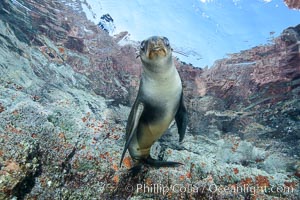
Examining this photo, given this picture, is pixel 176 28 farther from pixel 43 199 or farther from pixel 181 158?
pixel 43 199

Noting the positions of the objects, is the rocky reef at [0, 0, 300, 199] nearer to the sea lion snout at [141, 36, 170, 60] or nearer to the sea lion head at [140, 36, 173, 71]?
the sea lion head at [140, 36, 173, 71]

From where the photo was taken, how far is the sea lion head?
3.80m

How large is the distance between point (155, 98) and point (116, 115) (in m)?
4.57

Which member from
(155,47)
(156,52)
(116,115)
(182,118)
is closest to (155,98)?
(182,118)

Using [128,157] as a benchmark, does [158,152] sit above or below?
above

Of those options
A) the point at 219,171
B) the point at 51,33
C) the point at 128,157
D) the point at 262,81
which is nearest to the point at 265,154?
the point at 262,81

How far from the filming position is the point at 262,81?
7887mm

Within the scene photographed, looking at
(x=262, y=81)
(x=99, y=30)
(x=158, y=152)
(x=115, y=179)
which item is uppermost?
(x=99, y=30)

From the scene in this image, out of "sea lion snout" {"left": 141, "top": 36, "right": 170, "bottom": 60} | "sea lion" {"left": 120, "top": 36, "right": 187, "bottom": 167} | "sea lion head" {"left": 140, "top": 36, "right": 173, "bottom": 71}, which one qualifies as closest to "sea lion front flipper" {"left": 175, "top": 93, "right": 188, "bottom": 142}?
"sea lion" {"left": 120, "top": 36, "right": 187, "bottom": 167}

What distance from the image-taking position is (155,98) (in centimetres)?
452

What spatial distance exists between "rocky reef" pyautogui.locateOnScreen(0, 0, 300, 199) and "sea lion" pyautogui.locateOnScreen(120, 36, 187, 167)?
51.7 inches

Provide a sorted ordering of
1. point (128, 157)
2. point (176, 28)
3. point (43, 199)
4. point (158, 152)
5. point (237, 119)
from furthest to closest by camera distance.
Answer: point (176, 28) → point (237, 119) → point (158, 152) → point (128, 157) → point (43, 199)

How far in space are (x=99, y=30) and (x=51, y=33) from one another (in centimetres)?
162

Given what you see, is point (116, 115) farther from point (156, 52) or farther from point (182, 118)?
point (156, 52)
